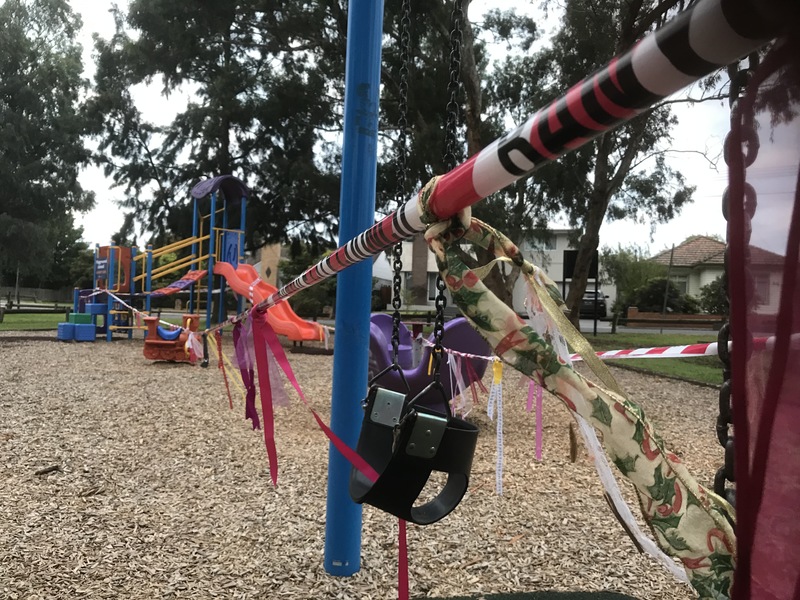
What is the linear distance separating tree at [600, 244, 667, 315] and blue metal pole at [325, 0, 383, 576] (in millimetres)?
34842

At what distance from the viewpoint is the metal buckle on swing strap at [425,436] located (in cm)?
135

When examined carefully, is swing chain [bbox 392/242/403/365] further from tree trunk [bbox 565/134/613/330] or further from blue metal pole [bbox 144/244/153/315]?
blue metal pole [bbox 144/244/153/315]

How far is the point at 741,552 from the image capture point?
674mm

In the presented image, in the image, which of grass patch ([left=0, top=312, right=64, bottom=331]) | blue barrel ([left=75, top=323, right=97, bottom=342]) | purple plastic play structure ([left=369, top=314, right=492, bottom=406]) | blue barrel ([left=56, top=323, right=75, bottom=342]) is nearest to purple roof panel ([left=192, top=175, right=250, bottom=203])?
blue barrel ([left=75, top=323, right=97, bottom=342])

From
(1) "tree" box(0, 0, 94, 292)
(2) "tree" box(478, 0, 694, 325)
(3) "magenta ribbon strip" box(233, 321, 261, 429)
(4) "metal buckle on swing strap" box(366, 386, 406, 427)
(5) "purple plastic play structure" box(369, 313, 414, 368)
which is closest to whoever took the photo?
(4) "metal buckle on swing strap" box(366, 386, 406, 427)

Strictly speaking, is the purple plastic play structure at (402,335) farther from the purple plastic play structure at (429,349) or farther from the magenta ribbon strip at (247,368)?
the magenta ribbon strip at (247,368)

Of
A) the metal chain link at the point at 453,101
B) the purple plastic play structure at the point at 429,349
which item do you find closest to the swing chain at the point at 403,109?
the metal chain link at the point at 453,101

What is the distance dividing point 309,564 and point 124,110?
2304 cm

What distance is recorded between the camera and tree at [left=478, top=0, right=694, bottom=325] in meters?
10.6

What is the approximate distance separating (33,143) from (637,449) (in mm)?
31006

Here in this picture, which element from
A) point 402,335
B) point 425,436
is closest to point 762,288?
point 425,436

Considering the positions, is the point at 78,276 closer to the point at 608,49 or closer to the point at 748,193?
the point at 608,49

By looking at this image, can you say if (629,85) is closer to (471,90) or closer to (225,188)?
(471,90)

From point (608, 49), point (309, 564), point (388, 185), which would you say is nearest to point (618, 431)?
point (309, 564)
